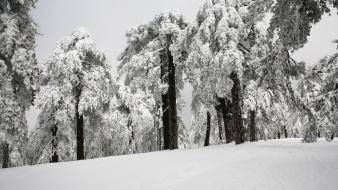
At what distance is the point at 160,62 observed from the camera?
21.6 m

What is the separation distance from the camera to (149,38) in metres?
22.2

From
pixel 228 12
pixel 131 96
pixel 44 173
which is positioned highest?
pixel 228 12

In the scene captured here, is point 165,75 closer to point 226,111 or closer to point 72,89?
point 226,111

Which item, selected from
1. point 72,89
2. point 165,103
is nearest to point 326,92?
point 165,103

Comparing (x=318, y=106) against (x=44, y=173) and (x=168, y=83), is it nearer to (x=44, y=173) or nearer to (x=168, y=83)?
(x=168, y=83)

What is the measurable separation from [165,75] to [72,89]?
5807 mm

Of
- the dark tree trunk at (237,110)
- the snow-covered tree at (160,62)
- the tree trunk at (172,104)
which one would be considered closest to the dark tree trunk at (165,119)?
the snow-covered tree at (160,62)

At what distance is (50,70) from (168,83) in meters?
7.35

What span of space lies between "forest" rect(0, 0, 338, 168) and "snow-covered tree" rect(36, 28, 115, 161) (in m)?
0.06

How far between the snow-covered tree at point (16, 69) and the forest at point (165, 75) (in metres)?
0.05

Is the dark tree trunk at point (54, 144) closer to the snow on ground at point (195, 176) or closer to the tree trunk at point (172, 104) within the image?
the tree trunk at point (172, 104)

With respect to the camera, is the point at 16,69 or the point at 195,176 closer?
the point at 195,176

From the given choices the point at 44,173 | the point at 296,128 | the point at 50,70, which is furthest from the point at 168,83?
the point at 296,128

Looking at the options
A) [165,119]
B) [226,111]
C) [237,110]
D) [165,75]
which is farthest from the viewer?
[165,119]
